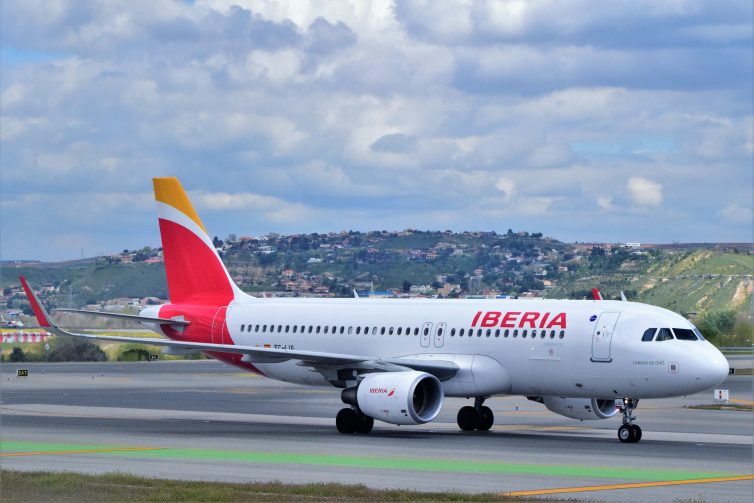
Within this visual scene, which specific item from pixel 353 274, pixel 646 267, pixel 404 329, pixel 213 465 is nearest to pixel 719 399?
pixel 404 329

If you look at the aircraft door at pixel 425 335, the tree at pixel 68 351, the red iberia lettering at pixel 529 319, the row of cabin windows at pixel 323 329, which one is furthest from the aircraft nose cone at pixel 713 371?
the tree at pixel 68 351

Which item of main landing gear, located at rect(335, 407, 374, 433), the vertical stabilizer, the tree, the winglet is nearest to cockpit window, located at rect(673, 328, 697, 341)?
main landing gear, located at rect(335, 407, 374, 433)

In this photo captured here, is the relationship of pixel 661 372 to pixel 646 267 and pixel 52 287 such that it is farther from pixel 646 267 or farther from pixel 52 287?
pixel 646 267

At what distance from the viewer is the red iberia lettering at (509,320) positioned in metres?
38.7

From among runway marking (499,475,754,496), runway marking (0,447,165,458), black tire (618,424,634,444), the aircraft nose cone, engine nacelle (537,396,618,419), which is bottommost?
runway marking (499,475,754,496)

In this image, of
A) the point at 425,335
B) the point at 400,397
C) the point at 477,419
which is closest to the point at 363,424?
the point at 400,397

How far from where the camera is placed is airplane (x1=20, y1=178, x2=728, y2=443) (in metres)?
36.3

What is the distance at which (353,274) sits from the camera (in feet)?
620

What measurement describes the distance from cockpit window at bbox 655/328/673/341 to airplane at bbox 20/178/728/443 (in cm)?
3

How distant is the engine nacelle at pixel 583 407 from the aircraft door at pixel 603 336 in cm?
256

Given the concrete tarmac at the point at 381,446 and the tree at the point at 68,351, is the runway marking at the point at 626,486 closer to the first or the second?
the concrete tarmac at the point at 381,446

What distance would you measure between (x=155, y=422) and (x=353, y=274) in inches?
5747

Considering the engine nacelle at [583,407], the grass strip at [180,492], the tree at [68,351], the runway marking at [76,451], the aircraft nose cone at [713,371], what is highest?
the tree at [68,351]

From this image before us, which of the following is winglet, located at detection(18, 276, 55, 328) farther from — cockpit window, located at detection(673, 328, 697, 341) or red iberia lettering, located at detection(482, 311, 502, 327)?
cockpit window, located at detection(673, 328, 697, 341)
